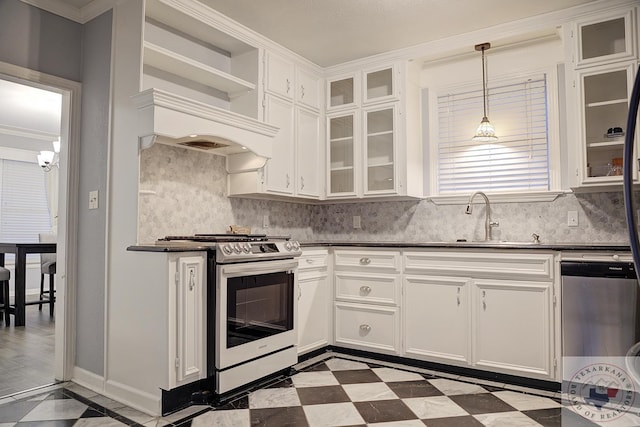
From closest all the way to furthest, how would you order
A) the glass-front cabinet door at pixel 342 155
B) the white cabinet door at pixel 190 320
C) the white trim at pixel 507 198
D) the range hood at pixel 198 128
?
the white cabinet door at pixel 190 320 → the range hood at pixel 198 128 → the white trim at pixel 507 198 → the glass-front cabinet door at pixel 342 155

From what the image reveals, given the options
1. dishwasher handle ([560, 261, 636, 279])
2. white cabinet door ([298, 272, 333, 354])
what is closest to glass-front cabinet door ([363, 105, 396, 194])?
white cabinet door ([298, 272, 333, 354])

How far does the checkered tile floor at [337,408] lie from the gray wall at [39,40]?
1.97 meters

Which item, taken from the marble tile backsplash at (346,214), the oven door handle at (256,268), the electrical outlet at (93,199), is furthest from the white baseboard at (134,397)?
the electrical outlet at (93,199)

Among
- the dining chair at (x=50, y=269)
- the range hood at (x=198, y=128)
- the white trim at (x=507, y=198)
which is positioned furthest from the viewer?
the dining chair at (x=50, y=269)

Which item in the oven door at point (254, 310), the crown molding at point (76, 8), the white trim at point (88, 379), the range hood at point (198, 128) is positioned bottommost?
the white trim at point (88, 379)

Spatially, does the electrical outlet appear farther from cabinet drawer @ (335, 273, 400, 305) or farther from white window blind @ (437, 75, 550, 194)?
white window blind @ (437, 75, 550, 194)

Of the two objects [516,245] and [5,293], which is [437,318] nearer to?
[516,245]

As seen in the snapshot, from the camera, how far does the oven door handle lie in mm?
2576

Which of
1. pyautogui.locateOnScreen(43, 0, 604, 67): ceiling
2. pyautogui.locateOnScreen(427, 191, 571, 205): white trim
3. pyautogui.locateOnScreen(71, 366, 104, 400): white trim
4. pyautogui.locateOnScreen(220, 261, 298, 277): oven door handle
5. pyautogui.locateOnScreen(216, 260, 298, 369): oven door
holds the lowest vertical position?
pyautogui.locateOnScreen(71, 366, 104, 400): white trim

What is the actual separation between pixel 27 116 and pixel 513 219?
5960mm

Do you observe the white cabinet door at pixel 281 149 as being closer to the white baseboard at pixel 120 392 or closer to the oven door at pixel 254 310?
the oven door at pixel 254 310

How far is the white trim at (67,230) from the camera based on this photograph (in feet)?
9.53

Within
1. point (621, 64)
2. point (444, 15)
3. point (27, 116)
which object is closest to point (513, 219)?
point (621, 64)

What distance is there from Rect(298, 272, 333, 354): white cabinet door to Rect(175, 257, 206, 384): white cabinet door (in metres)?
0.94
